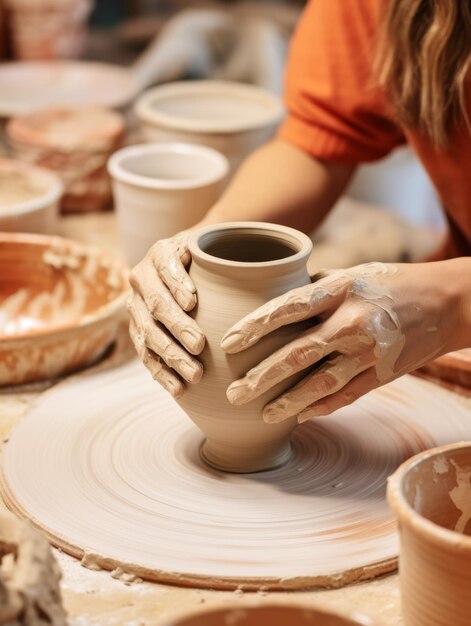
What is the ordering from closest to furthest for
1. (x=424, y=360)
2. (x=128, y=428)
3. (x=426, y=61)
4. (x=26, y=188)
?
(x=424, y=360) < (x=128, y=428) < (x=426, y=61) < (x=26, y=188)

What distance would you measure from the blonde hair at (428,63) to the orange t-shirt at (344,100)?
131 millimetres

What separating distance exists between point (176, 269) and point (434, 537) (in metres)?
0.61

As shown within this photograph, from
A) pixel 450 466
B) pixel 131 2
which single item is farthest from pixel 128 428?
pixel 131 2

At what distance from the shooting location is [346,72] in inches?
80.7

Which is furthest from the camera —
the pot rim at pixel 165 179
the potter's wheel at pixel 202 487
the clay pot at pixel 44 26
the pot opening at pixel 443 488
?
the clay pot at pixel 44 26

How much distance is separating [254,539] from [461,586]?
1.25 feet

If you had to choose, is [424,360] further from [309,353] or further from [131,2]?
[131,2]

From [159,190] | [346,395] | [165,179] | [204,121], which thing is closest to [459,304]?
[346,395]

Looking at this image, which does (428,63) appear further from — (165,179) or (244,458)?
(165,179)

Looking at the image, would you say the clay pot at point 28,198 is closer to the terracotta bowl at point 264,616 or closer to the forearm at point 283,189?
the forearm at point 283,189

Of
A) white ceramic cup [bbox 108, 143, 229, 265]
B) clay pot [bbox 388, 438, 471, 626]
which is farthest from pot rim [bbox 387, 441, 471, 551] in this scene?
white ceramic cup [bbox 108, 143, 229, 265]

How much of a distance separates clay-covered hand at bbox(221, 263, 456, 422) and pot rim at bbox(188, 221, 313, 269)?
0.05m

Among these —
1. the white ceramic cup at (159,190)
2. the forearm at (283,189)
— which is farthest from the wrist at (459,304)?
the white ceramic cup at (159,190)

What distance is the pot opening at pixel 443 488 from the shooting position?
3.77 feet
